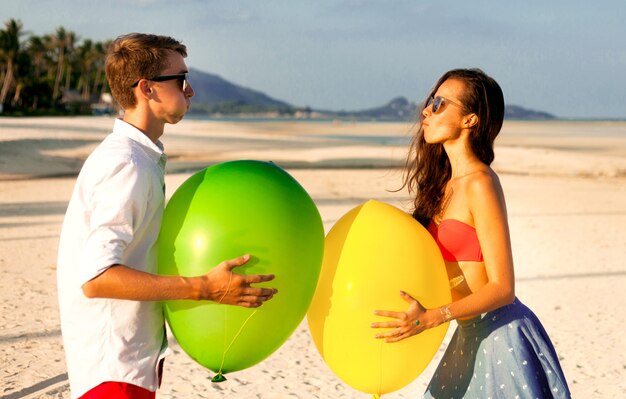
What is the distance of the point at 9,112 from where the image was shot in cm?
6900

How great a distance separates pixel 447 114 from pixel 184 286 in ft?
4.47

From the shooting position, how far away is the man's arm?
2.23 m

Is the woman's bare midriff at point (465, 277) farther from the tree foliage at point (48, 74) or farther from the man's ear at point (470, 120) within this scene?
the tree foliage at point (48, 74)

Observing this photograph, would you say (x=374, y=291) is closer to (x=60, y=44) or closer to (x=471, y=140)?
(x=471, y=140)

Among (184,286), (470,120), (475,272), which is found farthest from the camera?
(470,120)

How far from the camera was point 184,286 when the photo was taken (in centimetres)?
Result: 235

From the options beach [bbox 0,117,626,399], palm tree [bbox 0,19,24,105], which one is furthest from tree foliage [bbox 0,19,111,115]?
beach [bbox 0,117,626,399]

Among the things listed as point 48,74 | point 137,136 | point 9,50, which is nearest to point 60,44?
point 48,74

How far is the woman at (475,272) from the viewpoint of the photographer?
8.87 ft

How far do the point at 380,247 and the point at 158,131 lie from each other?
96 cm

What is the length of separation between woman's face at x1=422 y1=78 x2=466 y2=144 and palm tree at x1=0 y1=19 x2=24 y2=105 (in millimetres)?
79784

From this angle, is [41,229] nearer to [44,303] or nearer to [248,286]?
[44,303]

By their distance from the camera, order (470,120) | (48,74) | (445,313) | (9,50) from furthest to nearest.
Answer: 1. (48,74)
2. (9,50)
3. (470,120)
4. (445,313)

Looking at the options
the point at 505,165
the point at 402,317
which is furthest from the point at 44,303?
the point at 505,165
